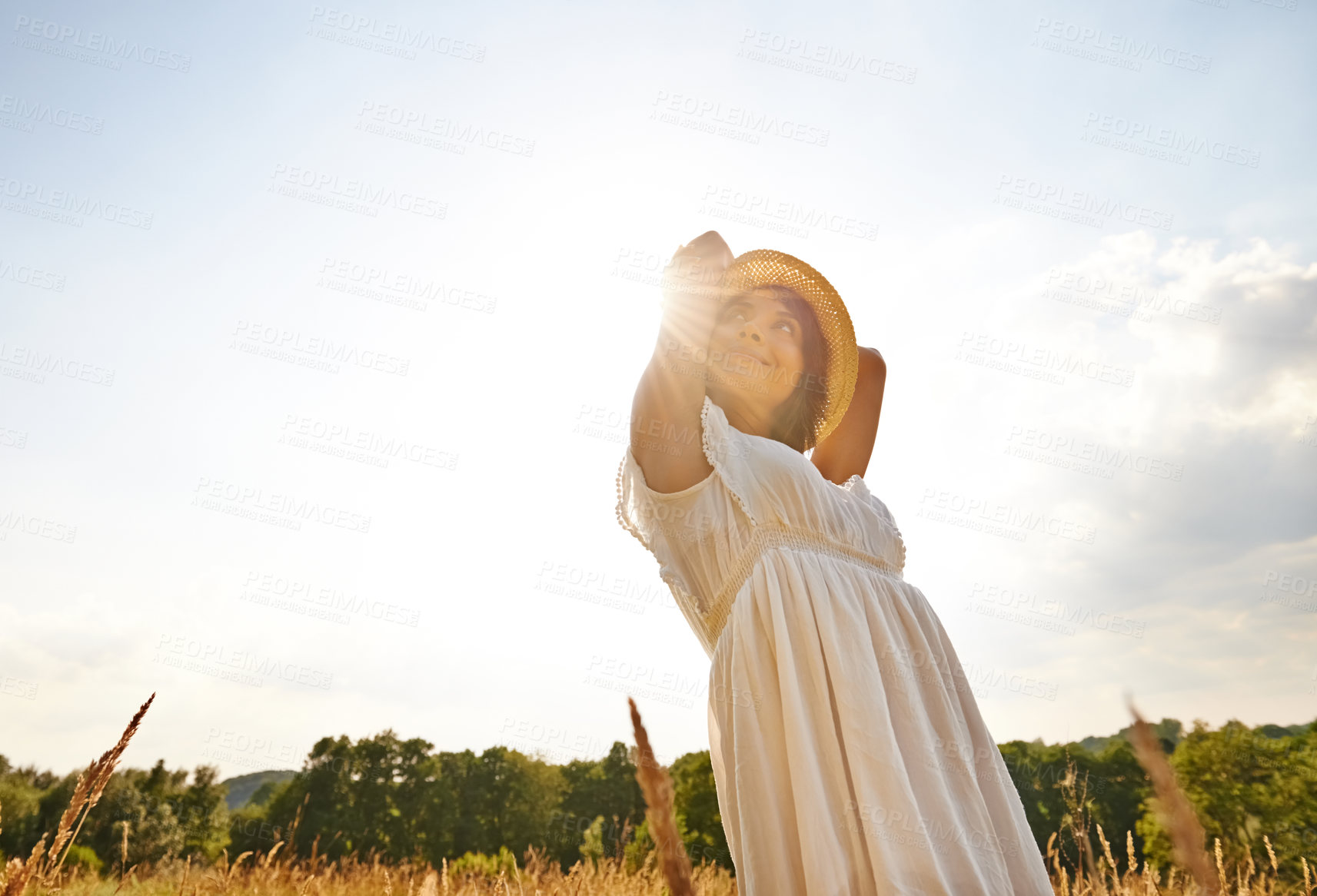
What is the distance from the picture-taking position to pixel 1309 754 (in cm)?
1889

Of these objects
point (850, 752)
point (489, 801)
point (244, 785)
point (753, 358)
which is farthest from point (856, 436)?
point (244, 785)

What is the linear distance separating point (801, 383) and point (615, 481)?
122 cm

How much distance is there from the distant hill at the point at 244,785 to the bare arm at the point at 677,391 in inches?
1508

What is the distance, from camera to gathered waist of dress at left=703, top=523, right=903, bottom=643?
8.08ft

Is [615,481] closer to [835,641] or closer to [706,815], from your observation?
[835,641]

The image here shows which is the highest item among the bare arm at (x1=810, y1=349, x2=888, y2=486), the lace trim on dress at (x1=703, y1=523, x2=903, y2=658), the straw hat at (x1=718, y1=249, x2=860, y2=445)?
the straw hat at (x1=718, y1=249, x2=860, y2=445)

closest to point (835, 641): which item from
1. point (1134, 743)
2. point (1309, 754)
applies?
point (1134, 743)

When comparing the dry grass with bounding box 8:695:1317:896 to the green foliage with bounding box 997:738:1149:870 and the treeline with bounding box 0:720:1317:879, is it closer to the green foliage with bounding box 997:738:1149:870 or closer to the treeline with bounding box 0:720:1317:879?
the treeline with bounding box 0:720:1317:879

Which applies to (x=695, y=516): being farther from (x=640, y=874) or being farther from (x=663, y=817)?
(x=640, y=874)

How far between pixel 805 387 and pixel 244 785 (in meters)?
61.9

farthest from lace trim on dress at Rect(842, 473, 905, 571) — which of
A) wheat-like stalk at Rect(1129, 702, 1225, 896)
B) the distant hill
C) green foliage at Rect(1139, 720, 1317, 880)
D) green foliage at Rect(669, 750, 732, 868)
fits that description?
the distant hill

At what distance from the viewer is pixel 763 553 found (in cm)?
244

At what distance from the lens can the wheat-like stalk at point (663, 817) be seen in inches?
17.1

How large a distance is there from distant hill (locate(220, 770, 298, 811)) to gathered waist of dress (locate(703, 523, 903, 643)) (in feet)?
125
